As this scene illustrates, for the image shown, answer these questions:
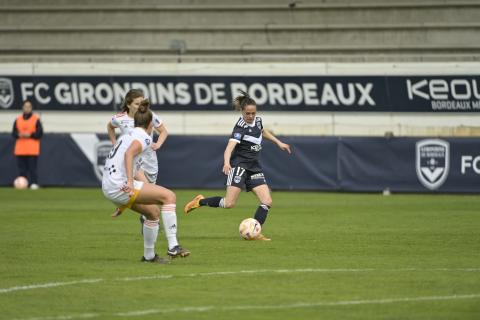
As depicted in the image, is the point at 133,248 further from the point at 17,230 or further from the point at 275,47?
the point at 275,47

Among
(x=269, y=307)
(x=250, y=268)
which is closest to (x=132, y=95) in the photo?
(x=250, y=268)

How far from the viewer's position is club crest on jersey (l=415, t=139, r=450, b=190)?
25016mm

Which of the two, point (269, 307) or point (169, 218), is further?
point (169, 218)

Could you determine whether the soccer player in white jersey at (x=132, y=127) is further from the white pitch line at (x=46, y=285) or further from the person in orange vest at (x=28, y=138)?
the person in orange vest at (x=28, y=138)

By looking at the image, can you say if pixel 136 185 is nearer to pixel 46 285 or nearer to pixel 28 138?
pixel 46 285

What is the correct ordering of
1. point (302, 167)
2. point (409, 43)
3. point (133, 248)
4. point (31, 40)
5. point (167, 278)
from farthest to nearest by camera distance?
point (31, 40) → point (409, 43) → point (302, 167) → point (133, 248) → point (167, 278)

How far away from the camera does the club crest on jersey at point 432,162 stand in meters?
25.0

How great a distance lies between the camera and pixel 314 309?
29.2 feet

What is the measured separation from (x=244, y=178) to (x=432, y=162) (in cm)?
1075

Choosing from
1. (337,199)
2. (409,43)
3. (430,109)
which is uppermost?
(409,43)

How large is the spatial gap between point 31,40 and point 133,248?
20097mm

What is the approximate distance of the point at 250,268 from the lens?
455 inches

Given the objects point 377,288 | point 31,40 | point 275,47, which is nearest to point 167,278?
point 377,288

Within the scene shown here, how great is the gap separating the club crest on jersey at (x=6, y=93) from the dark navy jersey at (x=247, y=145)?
17000 millimetres
